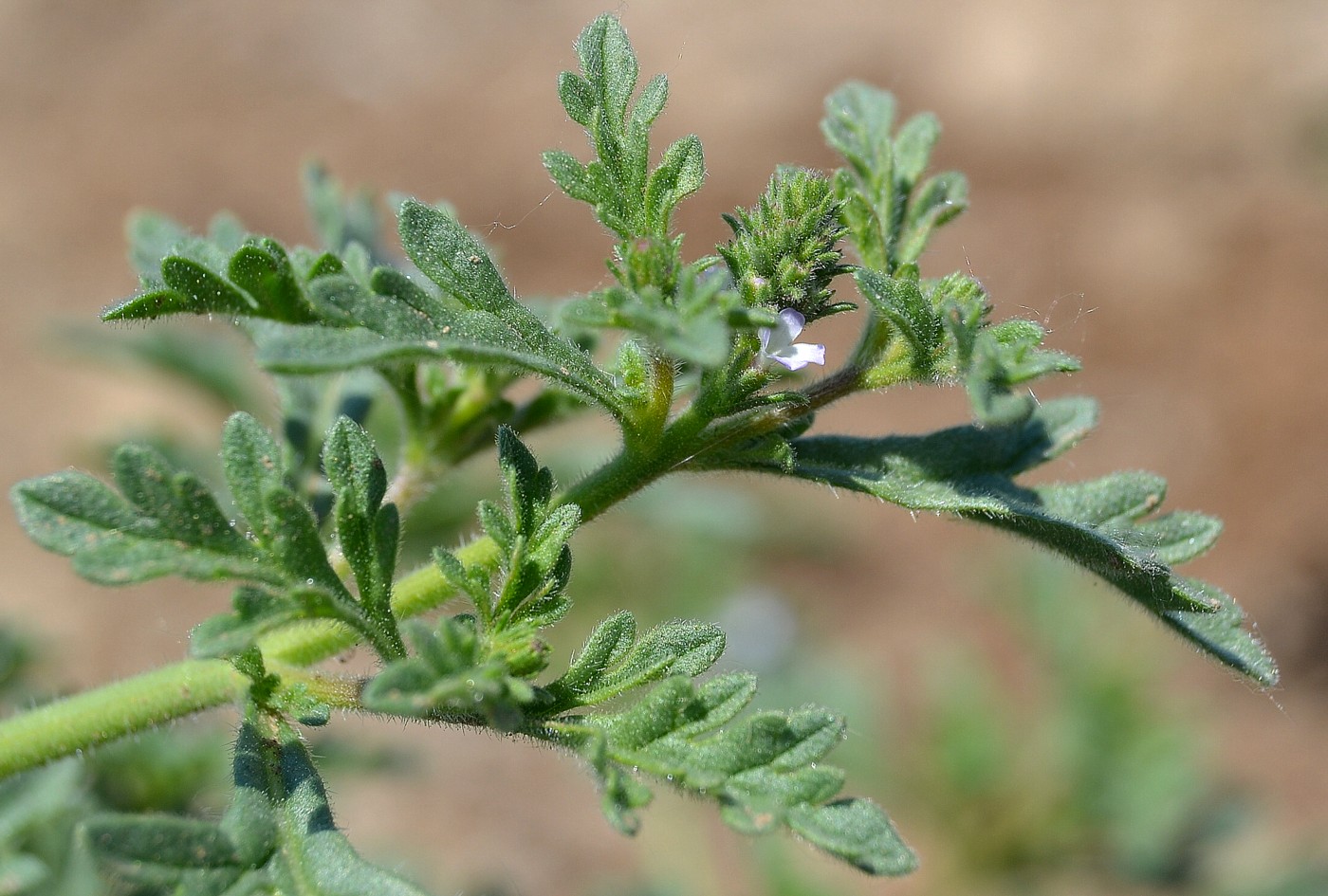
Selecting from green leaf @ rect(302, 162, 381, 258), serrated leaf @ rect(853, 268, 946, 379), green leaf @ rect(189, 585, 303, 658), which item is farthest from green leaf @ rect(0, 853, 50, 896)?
serrated leaf @ rect(853, 268, 946, 379)

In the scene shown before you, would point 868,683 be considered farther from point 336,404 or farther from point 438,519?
point 336,404

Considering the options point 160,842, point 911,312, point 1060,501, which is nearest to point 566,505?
point 911,312

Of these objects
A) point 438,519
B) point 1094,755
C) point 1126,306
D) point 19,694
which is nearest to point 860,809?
point 19,694

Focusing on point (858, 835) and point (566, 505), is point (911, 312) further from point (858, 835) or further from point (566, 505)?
point (858, 835)

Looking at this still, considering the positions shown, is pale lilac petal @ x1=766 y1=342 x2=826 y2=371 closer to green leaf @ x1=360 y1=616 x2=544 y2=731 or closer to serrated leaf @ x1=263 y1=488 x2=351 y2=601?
green leaf @ x1=360 y1=616 x2=544 y2=731

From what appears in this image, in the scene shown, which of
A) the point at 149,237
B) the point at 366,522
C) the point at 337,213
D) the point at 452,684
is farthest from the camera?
the point at 337,213

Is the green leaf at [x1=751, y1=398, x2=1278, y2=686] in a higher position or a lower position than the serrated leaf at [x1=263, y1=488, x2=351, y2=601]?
higher

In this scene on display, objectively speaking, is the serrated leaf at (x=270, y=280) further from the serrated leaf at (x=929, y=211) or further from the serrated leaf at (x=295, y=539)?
the serrated leaf at (x=929, y=211)
